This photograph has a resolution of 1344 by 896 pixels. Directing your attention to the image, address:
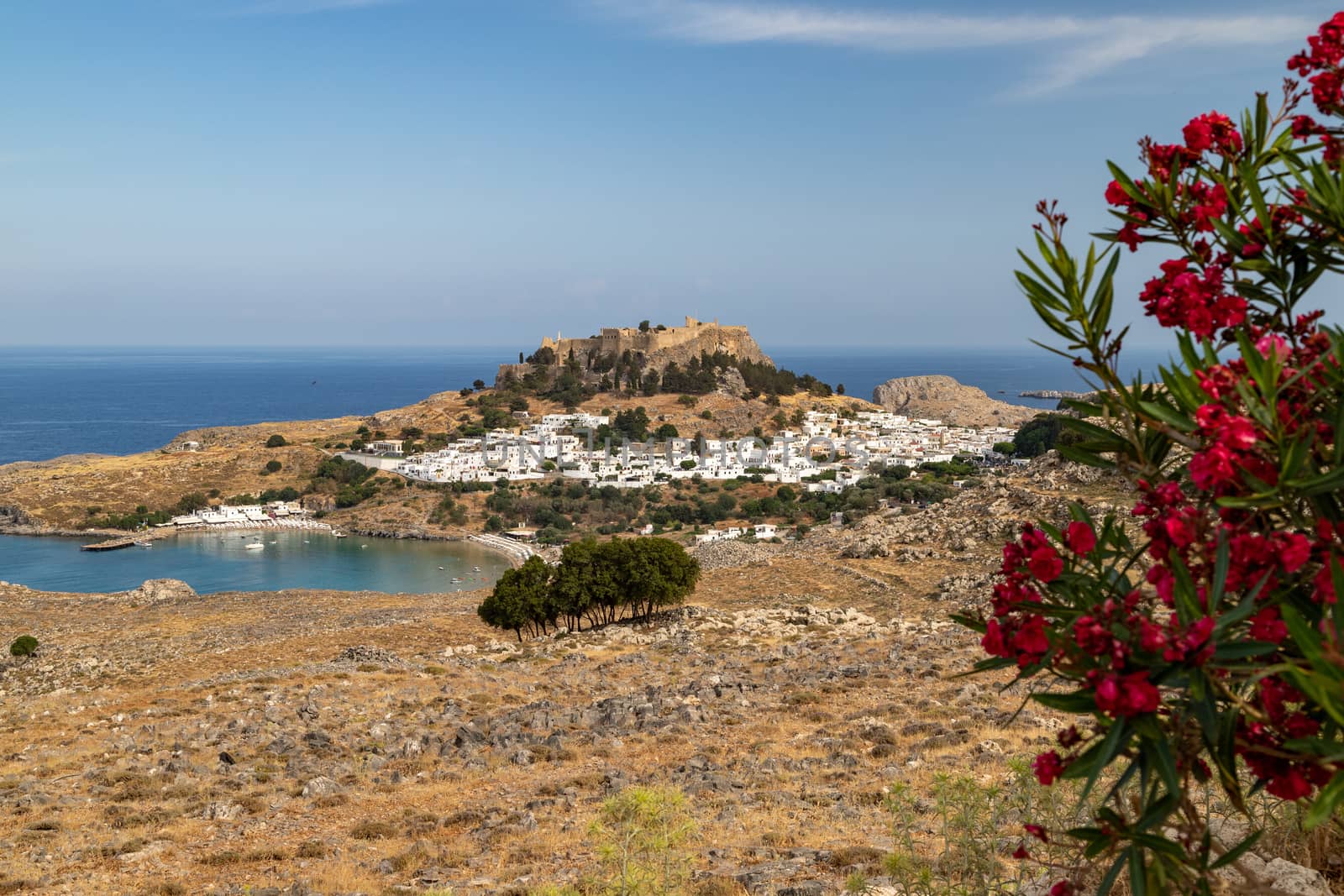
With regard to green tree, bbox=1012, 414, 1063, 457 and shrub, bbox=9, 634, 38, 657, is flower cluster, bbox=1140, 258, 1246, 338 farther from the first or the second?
green tree, bbox=1012, 414, 1063, 457

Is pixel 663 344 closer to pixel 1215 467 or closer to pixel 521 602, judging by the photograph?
pixel 521 602

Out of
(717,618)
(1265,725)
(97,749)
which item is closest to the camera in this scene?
(1265,725)

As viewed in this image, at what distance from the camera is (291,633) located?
25531mm

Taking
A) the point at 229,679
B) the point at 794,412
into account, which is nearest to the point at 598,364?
the point at 794,412

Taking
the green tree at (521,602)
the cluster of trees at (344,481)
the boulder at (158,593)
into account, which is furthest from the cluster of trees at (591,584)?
the cluster of trees at (344,481)

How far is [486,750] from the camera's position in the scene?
34.8 ft

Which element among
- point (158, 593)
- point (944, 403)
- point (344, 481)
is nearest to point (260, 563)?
point (344, 481)

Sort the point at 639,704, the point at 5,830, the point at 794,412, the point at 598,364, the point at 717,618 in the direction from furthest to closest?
1. the point at 598,364
2. the point at 794,412
3. the point at 717,618
4. the point at 639,704
5. the point at 5,830

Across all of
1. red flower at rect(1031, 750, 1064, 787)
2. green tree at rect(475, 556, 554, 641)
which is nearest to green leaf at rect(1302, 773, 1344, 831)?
red flower at rect(1031, 750, 1064, 787)

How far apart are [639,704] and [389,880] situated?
569cm

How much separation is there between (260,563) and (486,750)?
49.1 meters

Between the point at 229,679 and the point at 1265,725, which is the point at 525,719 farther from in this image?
the point at 1265,725

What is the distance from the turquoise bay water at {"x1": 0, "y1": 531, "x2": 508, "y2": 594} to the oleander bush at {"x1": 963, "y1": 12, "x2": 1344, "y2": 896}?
4545 cm

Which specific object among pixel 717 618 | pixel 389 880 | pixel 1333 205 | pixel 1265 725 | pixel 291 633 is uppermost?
pixel 1333 205
